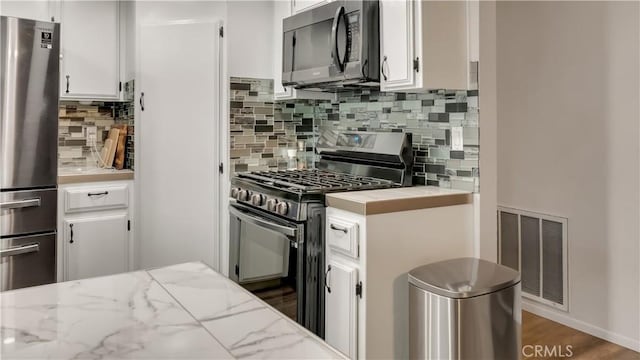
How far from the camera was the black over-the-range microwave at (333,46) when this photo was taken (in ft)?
7.93

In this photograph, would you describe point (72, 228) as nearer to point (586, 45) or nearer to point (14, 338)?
point (14, 338)

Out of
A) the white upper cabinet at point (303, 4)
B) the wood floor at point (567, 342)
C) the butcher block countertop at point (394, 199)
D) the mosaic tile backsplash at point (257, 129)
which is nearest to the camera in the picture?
the butcher block countertop at point (394, 199)

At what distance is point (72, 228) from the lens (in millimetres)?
3074

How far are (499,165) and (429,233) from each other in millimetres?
1447

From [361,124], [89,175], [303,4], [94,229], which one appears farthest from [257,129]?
[94,229]

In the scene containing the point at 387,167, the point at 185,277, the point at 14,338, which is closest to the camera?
the point at 14,338

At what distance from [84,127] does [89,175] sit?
2.19 feet

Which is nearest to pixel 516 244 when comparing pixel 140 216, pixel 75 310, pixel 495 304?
pixel 495 304

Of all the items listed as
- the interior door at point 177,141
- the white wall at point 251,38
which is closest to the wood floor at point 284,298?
the interior door at point 177,141

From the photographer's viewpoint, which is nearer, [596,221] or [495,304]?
[495,304]

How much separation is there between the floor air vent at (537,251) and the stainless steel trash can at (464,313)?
1178 mm

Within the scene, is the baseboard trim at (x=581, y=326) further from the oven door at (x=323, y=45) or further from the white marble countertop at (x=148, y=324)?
the white marble countertop at (x=148, y=324)

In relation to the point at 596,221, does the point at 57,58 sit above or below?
above

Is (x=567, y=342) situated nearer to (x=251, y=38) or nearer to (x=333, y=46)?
(x=333, y=46)
